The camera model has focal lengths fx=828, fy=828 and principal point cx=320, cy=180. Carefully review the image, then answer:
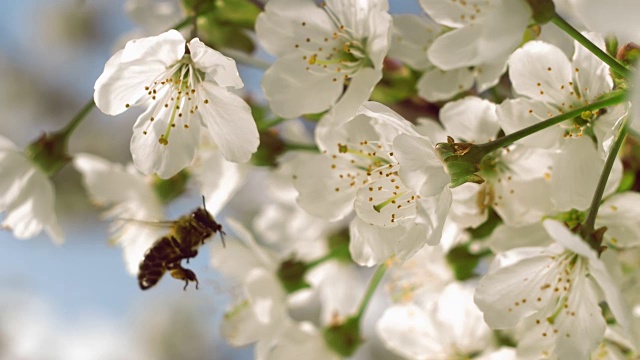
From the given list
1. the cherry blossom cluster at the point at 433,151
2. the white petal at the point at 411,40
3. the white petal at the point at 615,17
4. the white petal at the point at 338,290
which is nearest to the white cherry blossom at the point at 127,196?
the cherry blossom cluster at the point at 433,151

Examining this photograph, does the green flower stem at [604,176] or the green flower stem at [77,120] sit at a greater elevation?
the green flower stem at [604,176]

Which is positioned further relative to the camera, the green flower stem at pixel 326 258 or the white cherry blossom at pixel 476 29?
the green flower stem at pixel 326 258

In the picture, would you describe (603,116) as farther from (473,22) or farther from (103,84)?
(103,84)

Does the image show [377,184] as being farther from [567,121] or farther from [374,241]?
[567,121]

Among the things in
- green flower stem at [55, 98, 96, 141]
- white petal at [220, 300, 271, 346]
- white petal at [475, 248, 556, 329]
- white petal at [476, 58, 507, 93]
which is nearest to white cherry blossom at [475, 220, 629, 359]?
white petal at [475, 248, 556, 329]

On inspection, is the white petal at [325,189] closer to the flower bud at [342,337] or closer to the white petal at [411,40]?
the white petal at [411,40]

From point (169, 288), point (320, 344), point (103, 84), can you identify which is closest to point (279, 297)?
point (320, 344)

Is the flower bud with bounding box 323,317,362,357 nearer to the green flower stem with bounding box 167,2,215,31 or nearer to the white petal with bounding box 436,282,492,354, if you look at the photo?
the white petal with bounding box 436,282,492,354
